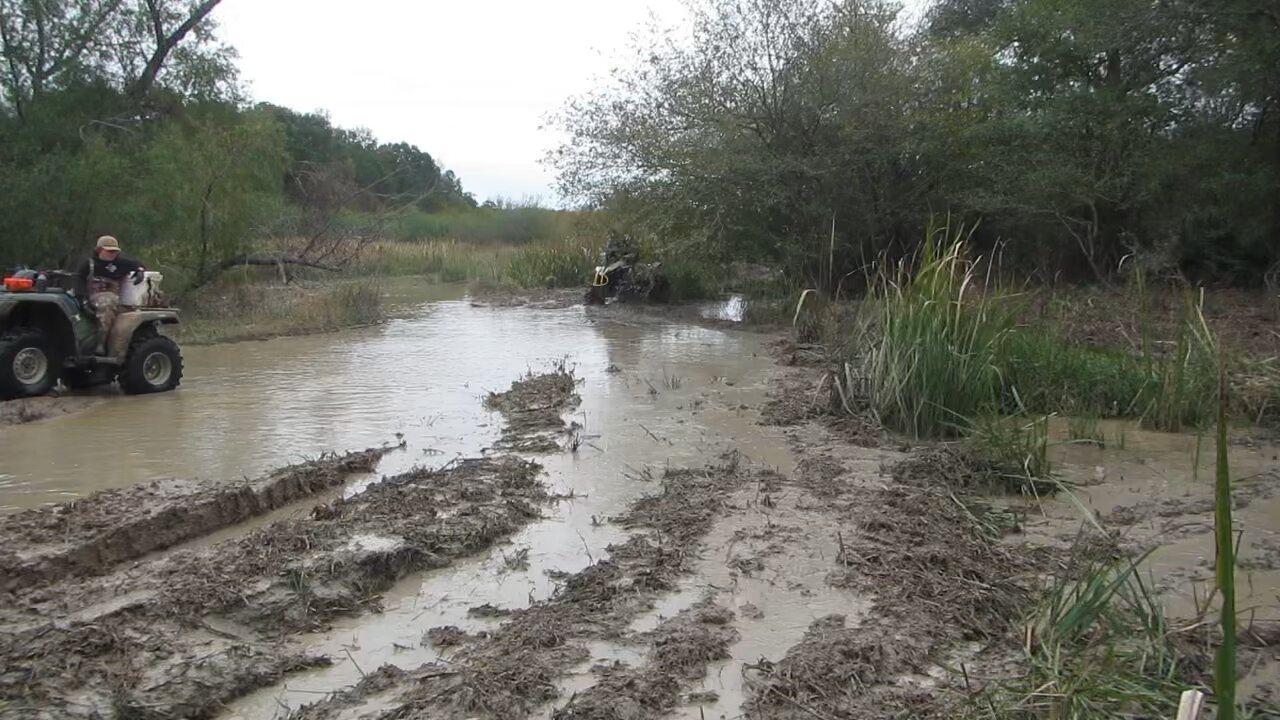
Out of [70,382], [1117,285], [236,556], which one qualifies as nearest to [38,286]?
[70,382]

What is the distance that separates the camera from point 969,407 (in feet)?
23.1

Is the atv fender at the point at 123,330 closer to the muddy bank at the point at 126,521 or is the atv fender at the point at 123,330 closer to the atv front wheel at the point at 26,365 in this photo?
the atv front wheel at the point at 26,365

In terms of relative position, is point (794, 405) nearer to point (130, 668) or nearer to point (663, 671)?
point (663, 671)

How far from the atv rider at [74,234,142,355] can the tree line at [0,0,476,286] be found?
196 inches

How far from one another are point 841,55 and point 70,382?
35.8ft

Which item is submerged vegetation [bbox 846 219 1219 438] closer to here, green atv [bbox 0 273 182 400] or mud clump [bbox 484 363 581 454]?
mud clump [bbox 484 363 581 454]

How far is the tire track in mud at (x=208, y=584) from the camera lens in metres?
3.25

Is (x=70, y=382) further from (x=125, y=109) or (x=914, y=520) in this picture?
(x=125, y=109)

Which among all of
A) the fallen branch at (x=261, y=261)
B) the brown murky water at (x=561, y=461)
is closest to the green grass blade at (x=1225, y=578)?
the brown murky water at (x=561, y=461)

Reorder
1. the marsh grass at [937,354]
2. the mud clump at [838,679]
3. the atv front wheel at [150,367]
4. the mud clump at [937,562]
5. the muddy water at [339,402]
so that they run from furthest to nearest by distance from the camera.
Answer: the atv front wheel at [150,367] < the marsh grass at [937,354] < the muddy water at [339,402] < the mud clump at [937,562] < the mud clump at [838,679]

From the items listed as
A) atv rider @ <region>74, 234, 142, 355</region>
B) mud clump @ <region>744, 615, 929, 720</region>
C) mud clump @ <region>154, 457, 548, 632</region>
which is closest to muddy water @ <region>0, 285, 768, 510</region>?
atv rider @ <region>74, 234, 142, 355</region>

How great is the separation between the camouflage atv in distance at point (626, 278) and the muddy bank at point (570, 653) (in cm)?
1435

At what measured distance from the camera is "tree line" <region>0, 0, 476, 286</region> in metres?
13.4

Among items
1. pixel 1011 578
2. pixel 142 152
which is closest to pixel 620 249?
pixel 142 152
